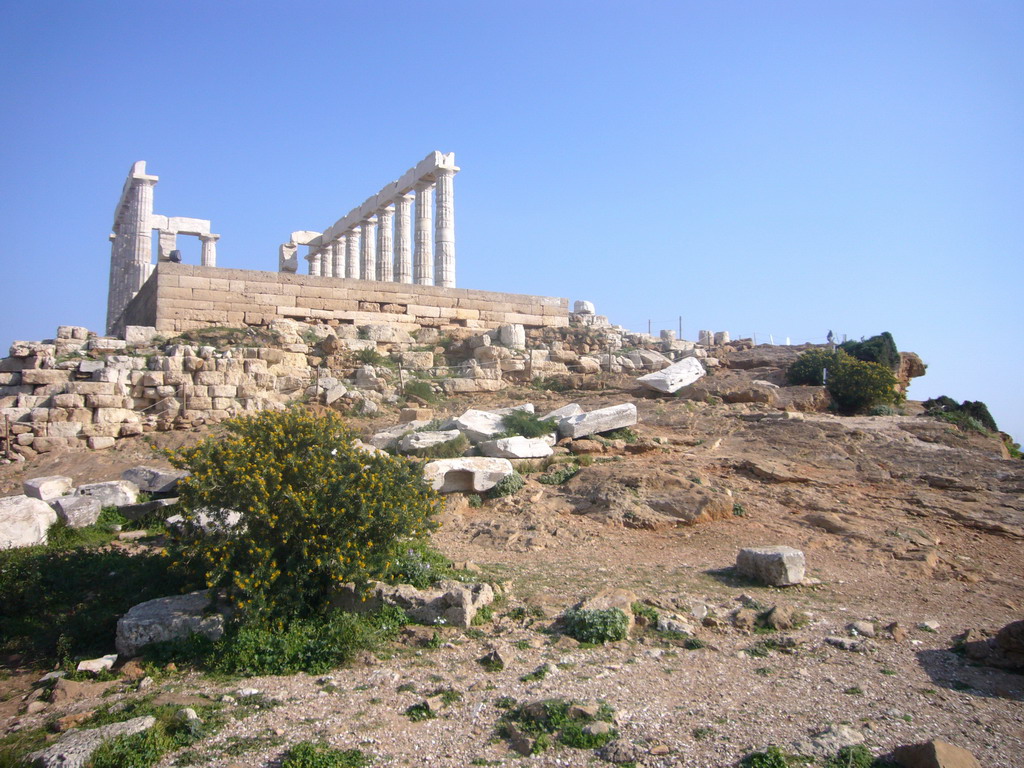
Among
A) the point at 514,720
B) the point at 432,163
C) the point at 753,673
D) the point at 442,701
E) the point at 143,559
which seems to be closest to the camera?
the point at 514,720

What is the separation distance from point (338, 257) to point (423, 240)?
21.3ft

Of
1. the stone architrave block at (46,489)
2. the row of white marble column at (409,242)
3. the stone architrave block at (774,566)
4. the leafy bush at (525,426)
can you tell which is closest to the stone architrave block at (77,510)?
the stone architrave block at (46,489)

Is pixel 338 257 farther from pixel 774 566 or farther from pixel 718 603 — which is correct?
pixel 718 603

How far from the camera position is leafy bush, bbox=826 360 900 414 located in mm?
15248

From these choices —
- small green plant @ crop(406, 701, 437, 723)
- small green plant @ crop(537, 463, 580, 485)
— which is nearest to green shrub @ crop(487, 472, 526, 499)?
small green plant @ crop(537, 463, 580, 485)

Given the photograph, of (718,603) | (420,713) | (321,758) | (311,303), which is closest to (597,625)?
(718,603)

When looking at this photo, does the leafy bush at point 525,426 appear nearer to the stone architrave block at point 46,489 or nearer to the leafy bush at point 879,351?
the stone architrave block at point 46,489

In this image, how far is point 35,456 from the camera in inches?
480

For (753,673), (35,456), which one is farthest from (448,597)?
(35,456)

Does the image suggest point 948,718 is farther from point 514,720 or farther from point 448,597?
point 448,597

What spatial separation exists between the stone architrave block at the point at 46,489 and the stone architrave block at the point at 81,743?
5.82 meters

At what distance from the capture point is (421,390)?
15945 mm

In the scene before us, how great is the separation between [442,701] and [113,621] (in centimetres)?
325

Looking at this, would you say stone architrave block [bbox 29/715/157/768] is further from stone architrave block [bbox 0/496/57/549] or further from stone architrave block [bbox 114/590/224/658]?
stone architrave block [bbox 0/496/57/549]
